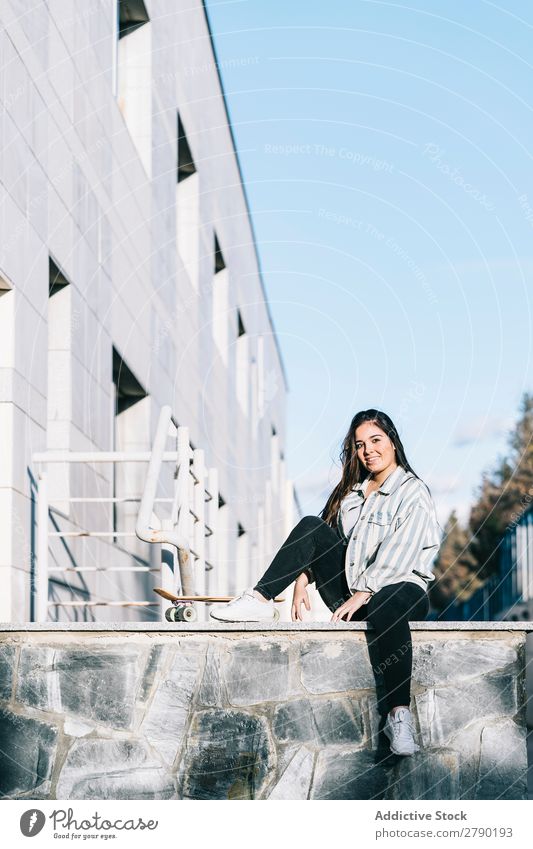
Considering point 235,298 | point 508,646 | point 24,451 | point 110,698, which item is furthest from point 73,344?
point 235,298

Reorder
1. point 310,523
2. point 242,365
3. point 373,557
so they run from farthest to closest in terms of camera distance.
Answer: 1. point 242,365
2. point 310,523
3. point 373,557

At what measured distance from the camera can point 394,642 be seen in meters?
4.34

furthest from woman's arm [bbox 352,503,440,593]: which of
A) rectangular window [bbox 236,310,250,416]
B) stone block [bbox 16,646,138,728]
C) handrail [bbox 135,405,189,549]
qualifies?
rectangular window [bbox 236,310,250,416]

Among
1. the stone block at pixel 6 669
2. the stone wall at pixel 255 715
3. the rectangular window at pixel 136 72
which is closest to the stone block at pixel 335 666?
the stone wall at pixel 255 715

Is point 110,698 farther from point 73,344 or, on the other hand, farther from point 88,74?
point 88,74

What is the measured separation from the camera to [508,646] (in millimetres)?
4559

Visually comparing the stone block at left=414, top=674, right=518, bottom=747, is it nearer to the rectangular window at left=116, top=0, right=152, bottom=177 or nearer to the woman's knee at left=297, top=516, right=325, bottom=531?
the woman's knee at left=297, top=516, right=325, bottom=531

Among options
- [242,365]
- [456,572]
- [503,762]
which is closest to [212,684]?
[503,762]

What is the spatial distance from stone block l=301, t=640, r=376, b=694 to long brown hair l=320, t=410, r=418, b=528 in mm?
660

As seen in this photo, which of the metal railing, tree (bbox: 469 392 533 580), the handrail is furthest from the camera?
tree (bbox: 469 392 533 580)

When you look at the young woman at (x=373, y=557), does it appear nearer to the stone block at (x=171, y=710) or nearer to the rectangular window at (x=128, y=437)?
the stone block at (x=171, y=710)

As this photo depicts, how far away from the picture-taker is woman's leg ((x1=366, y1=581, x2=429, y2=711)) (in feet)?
14.2

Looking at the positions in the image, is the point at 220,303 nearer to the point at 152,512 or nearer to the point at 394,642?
the point at 152,512

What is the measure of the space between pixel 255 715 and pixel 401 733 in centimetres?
57
